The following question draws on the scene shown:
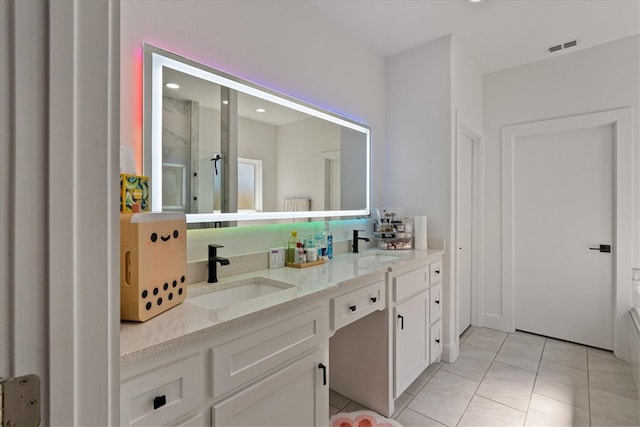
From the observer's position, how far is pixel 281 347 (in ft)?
3.69

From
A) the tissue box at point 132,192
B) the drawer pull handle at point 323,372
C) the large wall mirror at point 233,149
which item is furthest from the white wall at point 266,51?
the drawer pull handle at point 323,372

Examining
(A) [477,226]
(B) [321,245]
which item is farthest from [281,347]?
(A) [477,226]

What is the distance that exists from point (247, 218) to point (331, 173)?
868mm

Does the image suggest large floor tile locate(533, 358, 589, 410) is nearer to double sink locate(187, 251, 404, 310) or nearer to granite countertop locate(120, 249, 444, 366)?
granite countertop locate(120, 249, 444, 366)

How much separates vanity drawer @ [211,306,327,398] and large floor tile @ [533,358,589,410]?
1.88 meters

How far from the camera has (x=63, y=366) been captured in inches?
14.8

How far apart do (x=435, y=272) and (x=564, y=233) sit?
151 cm

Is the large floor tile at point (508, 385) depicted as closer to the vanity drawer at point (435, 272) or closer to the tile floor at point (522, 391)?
the tile floor at point (522, 391)

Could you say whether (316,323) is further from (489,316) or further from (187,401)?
(489,316)

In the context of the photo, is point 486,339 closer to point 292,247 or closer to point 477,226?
point 477,226

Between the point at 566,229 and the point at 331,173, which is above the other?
the point at 331,173

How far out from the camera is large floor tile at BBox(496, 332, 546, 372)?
2.47 m

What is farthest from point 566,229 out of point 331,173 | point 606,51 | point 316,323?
point 316,323

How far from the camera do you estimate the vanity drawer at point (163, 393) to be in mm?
744
